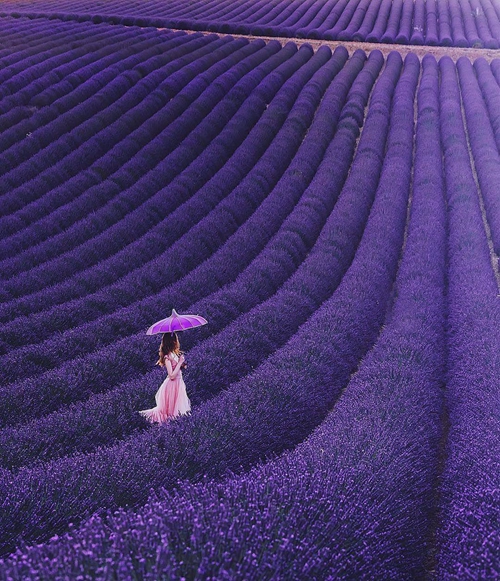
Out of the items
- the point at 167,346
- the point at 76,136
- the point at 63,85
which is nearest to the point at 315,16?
the point at 63,85

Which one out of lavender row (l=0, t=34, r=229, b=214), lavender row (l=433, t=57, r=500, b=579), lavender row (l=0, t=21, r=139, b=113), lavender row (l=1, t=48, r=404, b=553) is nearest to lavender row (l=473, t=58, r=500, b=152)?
lavender row (l=433, t=57, r=500, b=579)

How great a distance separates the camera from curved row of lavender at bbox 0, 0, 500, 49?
2639cm

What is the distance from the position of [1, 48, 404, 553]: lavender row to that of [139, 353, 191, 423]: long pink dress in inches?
9.7

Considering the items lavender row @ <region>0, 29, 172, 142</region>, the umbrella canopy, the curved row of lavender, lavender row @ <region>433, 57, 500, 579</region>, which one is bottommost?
lavender row @ <region>433, 57, 500, 579</region>

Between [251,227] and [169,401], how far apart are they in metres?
6.30

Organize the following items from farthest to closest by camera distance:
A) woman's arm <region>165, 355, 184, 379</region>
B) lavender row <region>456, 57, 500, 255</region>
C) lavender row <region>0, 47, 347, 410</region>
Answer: lavender row <region>456, 57, 500, 255</region>, lavender row <region>0, 47, 347, 410</region>, woman's arm <region>165, 355, 184, 379</region>

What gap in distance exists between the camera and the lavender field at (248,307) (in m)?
3.16

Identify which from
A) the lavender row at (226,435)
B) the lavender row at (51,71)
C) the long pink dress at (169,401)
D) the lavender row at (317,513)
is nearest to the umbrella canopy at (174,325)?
the long pink dress at (169,401)

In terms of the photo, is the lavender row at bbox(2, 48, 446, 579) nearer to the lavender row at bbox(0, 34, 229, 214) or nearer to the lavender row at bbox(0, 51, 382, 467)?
the lavender row at bbox(0, 51, 382, 467)

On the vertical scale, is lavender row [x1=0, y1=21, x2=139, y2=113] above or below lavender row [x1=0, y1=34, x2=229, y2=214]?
above

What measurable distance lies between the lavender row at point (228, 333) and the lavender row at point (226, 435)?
0.47 meters

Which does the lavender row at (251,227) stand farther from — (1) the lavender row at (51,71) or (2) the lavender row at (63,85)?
(1) the lavender row at (51,71)

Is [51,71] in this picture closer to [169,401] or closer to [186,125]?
[186,125]

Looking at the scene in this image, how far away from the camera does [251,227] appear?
11.4 meters
